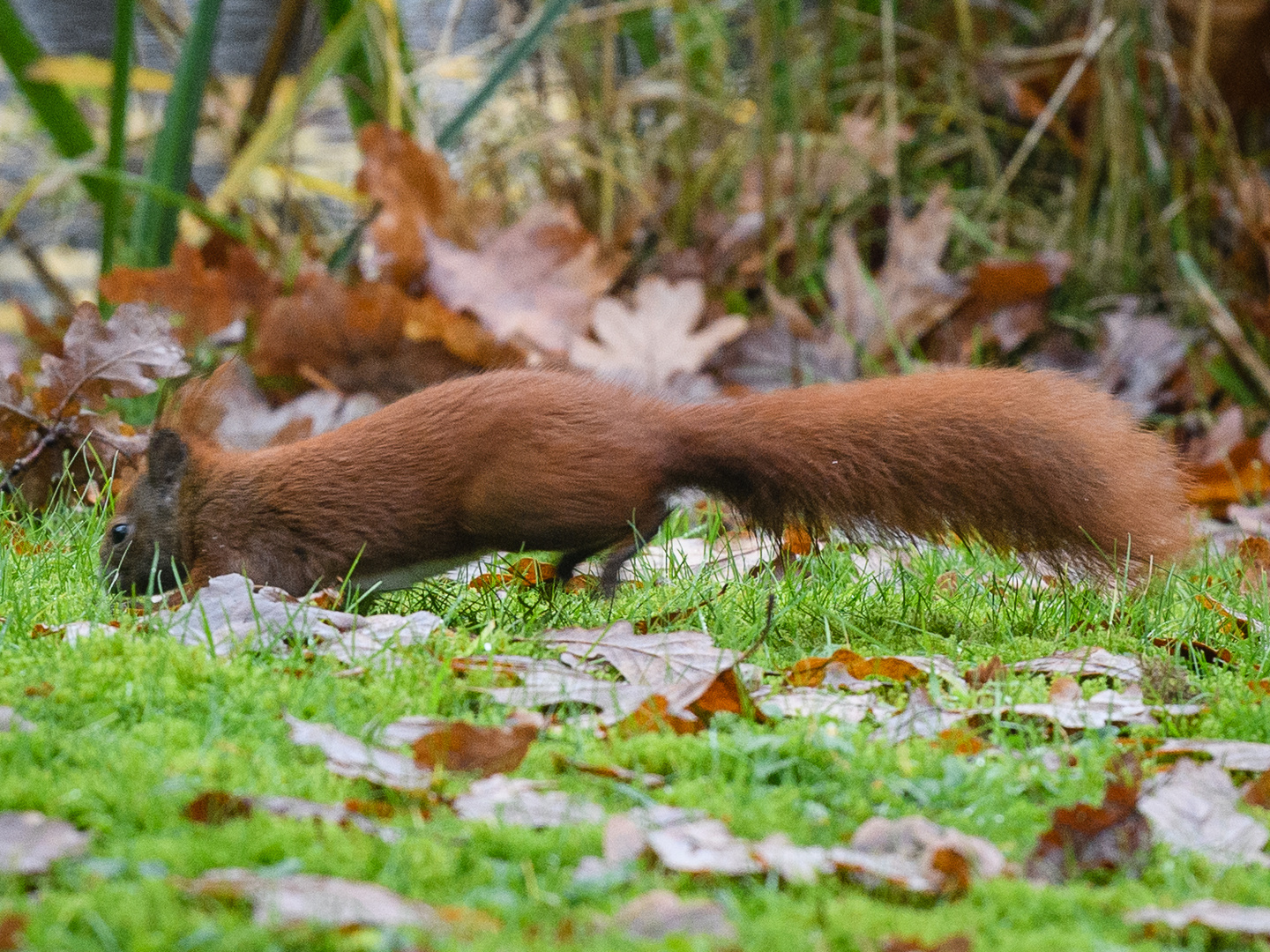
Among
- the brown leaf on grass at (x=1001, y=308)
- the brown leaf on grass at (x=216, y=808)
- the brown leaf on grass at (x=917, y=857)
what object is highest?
the brown leaf on grass at (x=216, y=808)

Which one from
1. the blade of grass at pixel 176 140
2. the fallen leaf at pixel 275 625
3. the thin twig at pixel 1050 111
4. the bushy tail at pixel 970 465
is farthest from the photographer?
the thin twig at pixel 1050 111

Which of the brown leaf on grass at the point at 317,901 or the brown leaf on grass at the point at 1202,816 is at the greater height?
the brown leaf on grass at the point at 317,901

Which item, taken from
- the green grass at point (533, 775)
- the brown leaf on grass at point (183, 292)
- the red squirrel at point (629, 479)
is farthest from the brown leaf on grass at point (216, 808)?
the brown leaf on grass at point (183, 292)

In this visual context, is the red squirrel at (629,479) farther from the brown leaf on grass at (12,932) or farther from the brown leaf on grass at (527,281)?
the brown leaf on grass at (527,281)

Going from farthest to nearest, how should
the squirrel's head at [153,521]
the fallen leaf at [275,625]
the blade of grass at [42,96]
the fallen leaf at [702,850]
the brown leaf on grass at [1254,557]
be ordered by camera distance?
the blade of grass at [42,96] < the brown leaf on grass at [1254,557] < the squirrel's head at [153,521] < the fallen leaf at [275,625] < the fallen leaf at [702,850]

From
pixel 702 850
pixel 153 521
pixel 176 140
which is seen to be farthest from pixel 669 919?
pixel 176 140

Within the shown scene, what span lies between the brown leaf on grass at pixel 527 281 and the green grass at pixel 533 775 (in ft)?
8.24

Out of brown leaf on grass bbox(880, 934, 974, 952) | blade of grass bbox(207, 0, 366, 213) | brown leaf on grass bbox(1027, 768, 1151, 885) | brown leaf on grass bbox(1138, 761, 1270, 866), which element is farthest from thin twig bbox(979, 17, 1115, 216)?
brown leaf on grass bbox(880, 934, 974, 952)

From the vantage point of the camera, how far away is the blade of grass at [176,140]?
15.0 ft

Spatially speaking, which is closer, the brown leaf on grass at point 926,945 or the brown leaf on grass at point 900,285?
the brown leaf on grass at point 926,945

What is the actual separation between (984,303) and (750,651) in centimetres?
392

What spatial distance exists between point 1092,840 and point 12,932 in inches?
46.1

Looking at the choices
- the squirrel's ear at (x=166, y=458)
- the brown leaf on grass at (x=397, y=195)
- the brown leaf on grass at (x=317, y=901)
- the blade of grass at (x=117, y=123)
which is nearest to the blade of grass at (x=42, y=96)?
the blade of grass at (x=117, y=123)

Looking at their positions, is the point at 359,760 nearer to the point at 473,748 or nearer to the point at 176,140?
the point at 473,748
